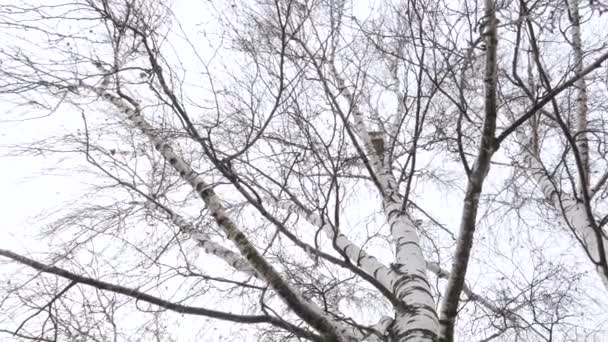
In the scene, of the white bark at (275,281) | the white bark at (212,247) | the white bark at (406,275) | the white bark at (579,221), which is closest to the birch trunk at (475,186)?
the white bark at (406,275)

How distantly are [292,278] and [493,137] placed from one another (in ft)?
5.70

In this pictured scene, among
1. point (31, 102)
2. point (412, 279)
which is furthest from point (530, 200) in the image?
point (31, 102)

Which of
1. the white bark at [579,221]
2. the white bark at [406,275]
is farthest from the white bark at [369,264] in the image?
the white bark at [579,221]

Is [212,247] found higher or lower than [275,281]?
higher

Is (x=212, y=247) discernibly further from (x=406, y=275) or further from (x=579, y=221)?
(x=579, y=221)

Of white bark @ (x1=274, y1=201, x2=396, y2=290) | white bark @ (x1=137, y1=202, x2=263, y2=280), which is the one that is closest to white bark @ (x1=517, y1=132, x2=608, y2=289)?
white bark @ (x1=274, y1=201, x2=396, y2=290)

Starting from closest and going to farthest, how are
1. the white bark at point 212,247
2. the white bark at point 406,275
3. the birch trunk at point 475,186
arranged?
the birch trunk at point 475,186
the white bark at point 406,275
the white bark at point 212,247

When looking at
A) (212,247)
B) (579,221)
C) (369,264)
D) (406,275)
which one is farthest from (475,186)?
(212,247)

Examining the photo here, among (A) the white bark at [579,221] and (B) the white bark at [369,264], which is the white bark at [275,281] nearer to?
(B) the white bark at [369,264]

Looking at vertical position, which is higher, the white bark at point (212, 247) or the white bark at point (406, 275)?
the white bark at point (212, 247)

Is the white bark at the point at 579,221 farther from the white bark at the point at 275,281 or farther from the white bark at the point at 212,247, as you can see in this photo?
the white bark at the point at 212,247

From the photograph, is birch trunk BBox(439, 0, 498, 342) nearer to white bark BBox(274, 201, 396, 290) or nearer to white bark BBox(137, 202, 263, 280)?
white bark BBox(274, 201, 396, 290)

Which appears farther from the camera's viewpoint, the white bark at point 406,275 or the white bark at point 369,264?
the white bark at point 369,264

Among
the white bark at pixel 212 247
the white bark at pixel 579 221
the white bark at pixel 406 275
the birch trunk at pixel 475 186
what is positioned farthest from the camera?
the white bark at pixel 212 247
